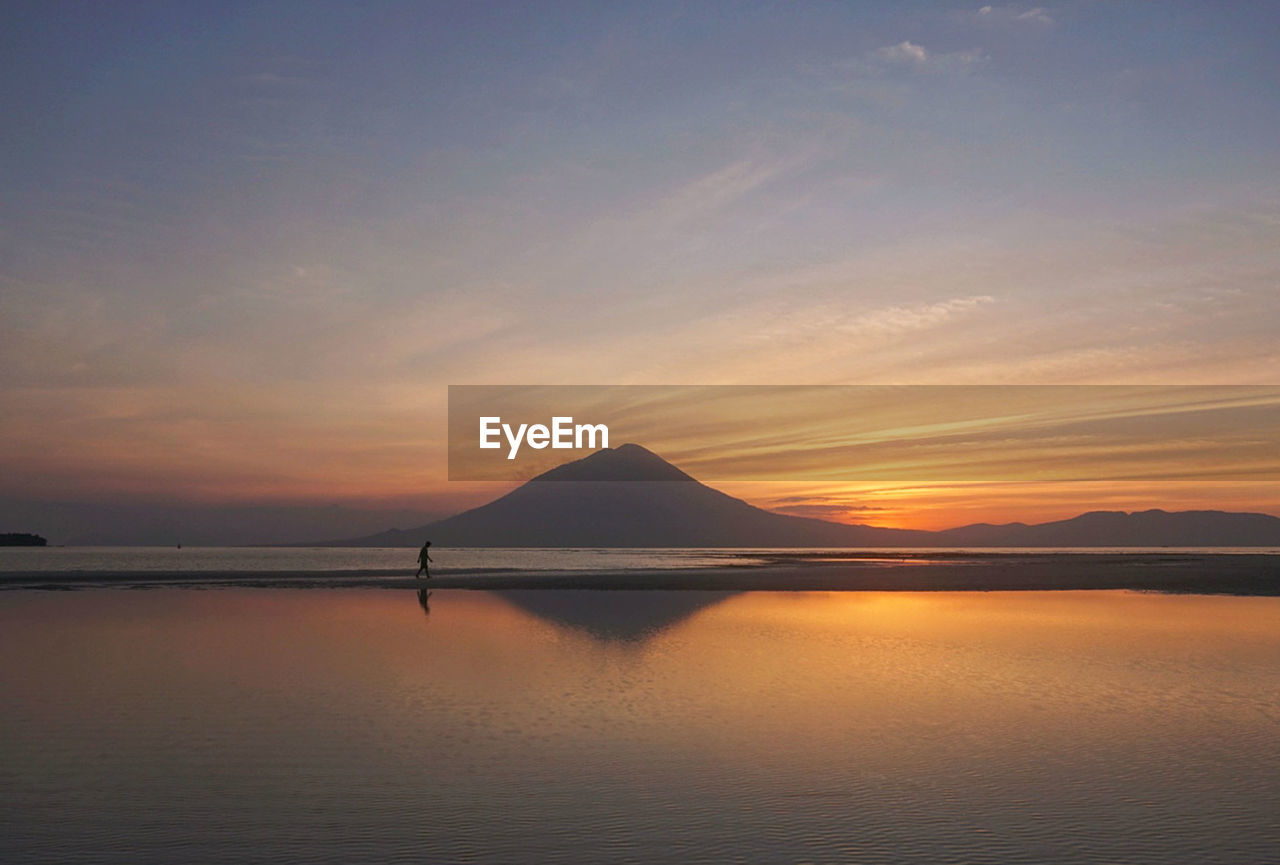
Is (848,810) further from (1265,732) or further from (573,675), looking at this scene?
(573,675)

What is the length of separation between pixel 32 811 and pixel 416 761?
4.41m

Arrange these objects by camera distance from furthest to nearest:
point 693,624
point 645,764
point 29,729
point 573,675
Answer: point 693,624 → point 573,675 → point 29,729 → point 645,764

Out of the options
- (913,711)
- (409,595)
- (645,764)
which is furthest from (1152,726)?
(409,595)

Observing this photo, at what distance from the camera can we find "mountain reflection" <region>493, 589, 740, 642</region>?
3066 cm

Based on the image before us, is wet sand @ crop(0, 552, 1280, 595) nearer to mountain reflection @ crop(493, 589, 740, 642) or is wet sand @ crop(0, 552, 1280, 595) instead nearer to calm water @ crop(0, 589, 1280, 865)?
mountain reflection @ crop(493, 589, 740, 642)

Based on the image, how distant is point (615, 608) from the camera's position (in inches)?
1535

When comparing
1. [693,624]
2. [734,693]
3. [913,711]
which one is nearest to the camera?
[913,711]

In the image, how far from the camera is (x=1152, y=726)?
623 inches

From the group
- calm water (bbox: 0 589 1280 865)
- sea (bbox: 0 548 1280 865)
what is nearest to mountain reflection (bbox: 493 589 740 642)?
sea (bbox: 0 548 1280 865)

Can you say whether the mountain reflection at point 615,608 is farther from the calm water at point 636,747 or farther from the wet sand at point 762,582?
the wet sand at point 762,582

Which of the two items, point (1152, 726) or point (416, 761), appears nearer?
point (416, 761)

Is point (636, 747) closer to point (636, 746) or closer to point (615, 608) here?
point (636, 746)

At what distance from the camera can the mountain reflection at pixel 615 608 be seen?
3066cm

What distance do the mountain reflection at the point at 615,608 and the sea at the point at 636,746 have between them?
4.28ft
